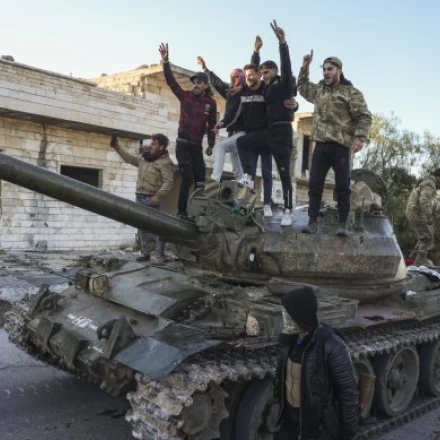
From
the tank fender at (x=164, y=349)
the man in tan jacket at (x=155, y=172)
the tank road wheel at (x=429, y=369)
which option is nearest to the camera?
the tank fender at (x=164, y=349)

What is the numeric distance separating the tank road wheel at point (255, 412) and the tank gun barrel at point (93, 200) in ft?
5.50

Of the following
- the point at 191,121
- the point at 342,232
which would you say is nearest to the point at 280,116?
the point at 191,121

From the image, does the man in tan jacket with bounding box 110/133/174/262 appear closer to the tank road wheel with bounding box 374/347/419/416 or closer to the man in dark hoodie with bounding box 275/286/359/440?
the tank road wheel with bounding box 374/347/419/416

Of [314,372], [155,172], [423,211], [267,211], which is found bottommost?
[314,372]

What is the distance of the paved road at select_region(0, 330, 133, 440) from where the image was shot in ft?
17.0

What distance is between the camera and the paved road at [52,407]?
518cm

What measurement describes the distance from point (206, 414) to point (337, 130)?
3626mm

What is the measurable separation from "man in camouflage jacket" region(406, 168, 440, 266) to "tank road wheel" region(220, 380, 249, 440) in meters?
7.23

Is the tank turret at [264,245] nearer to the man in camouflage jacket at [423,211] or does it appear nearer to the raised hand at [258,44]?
the raised hand at [258,44]

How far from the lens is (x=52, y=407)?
18.9 feet

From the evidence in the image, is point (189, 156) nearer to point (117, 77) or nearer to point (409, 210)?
point (409, 210)

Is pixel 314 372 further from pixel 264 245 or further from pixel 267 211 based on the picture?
pixel 267 211

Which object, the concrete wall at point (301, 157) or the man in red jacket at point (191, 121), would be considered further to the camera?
→ the concrete wall at point (301, 157)

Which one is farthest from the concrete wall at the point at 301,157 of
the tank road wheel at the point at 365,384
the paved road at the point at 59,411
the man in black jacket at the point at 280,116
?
the tank road wheel at the point at 365,384
